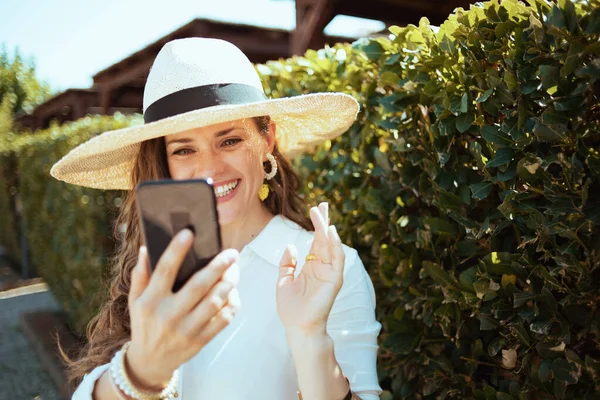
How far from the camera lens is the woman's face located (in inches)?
74.8

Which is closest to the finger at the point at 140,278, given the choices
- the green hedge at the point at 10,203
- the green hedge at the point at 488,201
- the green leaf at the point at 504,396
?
the green hedge at the point at 488,201

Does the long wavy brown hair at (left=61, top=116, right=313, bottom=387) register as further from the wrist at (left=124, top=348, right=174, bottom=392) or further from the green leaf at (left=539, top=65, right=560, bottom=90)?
the green leaf at (left=539, top=65, right=560, bottom=90)

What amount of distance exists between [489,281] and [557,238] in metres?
0.29

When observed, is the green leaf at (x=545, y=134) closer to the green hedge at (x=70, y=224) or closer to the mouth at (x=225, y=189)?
the mouth at (x=225, y=189)

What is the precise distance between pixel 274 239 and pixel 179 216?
94 centimetres

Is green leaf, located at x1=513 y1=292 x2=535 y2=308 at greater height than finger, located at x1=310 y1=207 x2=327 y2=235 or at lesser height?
lesser

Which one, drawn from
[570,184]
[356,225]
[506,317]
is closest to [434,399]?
[506,317]

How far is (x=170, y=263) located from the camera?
110cm

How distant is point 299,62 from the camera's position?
3701mm

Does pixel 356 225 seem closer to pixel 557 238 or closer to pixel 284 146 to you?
pixel 284 146

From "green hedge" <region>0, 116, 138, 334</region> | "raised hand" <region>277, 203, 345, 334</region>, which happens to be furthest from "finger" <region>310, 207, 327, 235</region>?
"green hedge" <region>0, 116, 138, 334</region>

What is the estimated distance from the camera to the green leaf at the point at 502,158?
193 centimetres

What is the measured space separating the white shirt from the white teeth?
356 mm

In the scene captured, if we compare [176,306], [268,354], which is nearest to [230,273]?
[176,306]
